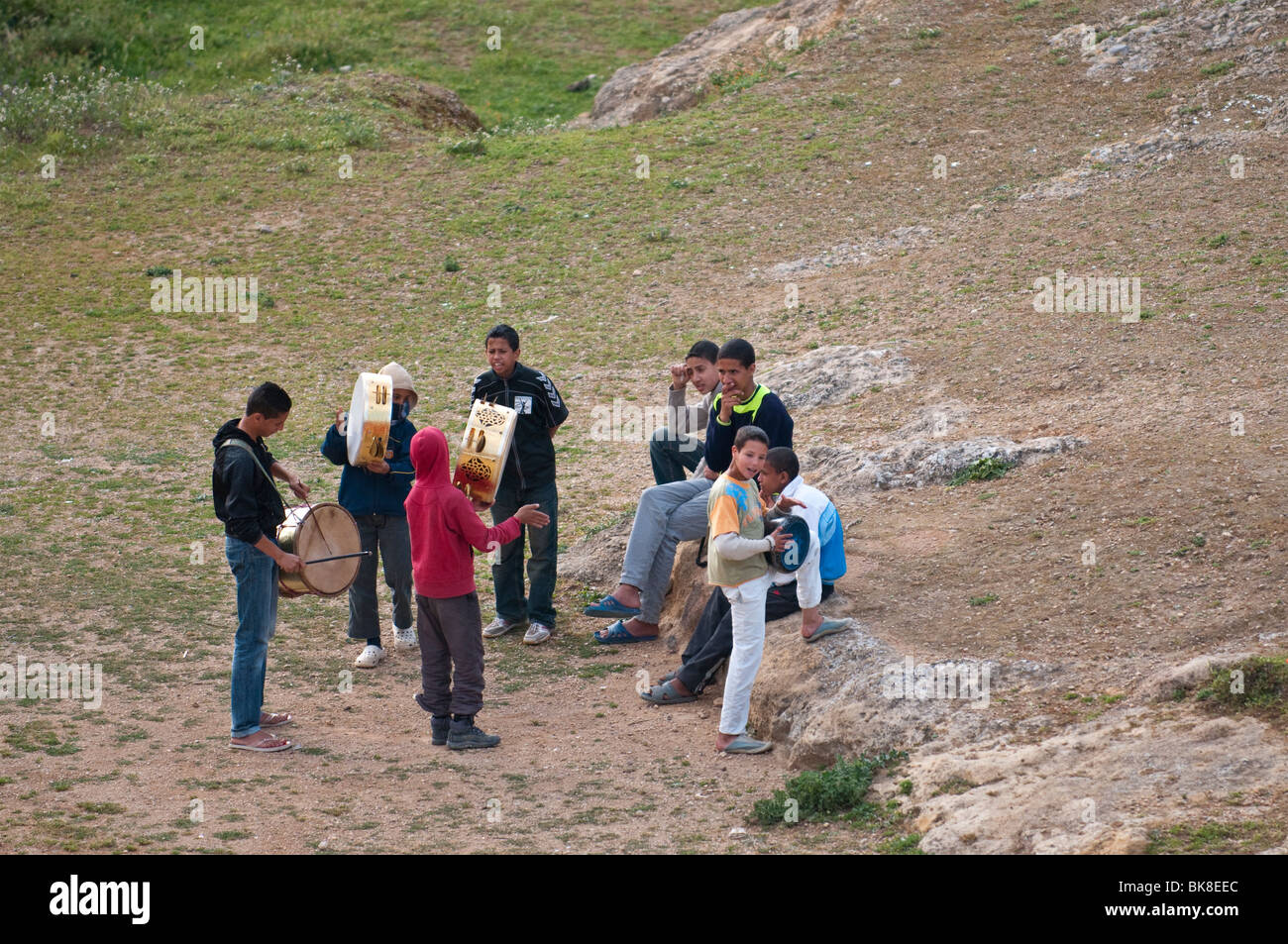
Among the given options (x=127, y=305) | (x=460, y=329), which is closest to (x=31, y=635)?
(x=460, y=329)

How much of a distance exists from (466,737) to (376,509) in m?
2.08

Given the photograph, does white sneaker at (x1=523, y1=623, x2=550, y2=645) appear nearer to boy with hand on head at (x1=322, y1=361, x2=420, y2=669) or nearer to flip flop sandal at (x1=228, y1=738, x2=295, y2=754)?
boy with hand on head at (x1=322, y1=361, x2=420, y2=669)

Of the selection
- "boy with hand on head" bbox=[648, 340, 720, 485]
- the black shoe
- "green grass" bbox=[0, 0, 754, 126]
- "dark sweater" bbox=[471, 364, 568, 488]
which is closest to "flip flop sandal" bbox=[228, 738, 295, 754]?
the black shoe

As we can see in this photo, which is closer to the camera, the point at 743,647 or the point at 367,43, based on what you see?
the point at 743,647

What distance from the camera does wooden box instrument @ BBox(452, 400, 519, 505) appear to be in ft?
27.0

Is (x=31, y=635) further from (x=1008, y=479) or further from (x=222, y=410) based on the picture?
(x=1008, y=479)

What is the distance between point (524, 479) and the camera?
902 cm

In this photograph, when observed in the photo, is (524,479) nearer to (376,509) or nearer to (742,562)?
(376,509)

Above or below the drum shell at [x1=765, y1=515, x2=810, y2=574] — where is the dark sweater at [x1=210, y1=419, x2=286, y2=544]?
above

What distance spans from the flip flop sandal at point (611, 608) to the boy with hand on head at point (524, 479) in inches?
17.4

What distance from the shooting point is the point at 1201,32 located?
770 inches

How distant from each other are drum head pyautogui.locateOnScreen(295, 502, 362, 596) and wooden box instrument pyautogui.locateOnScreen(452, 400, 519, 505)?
0.85 meters

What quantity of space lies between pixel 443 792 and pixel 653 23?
28039mm

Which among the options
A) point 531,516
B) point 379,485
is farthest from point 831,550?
point 379,485
